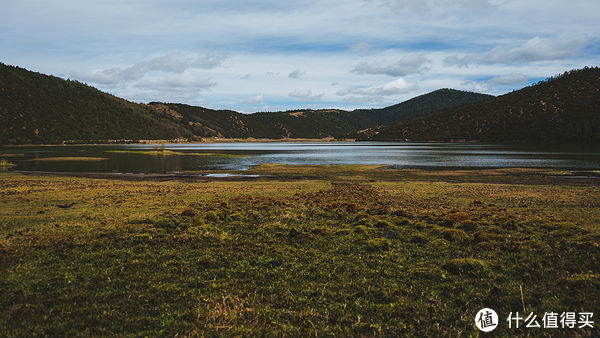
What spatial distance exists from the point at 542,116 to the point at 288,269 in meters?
185

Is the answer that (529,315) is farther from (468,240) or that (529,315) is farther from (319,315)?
(468,240)

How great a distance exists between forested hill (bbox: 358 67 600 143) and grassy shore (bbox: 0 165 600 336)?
154 metres

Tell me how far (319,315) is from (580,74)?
237 metres

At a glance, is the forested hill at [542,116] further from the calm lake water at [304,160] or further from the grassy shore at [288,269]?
the grassy shore at [288,269]

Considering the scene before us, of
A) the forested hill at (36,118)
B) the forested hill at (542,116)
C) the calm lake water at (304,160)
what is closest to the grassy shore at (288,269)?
the calm lake water at (304,160)

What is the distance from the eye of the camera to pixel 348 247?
12.9m

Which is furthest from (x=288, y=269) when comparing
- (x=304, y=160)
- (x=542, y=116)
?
(x=542, y=116)

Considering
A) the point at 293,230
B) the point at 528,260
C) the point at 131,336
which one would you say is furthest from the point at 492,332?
the point at 293,230

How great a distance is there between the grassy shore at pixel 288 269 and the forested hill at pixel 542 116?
15440cm

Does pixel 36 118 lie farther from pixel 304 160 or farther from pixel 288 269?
pixel 288 269

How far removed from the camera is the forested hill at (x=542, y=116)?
469 ft

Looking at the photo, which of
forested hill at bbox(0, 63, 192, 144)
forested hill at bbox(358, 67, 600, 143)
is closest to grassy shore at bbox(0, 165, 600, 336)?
forested hill at bbox(358, 67, 600, 143)

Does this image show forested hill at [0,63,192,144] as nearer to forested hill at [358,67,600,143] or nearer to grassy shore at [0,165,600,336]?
grassy shore at [0,165,600,336]

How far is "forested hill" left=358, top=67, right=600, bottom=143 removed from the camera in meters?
143
